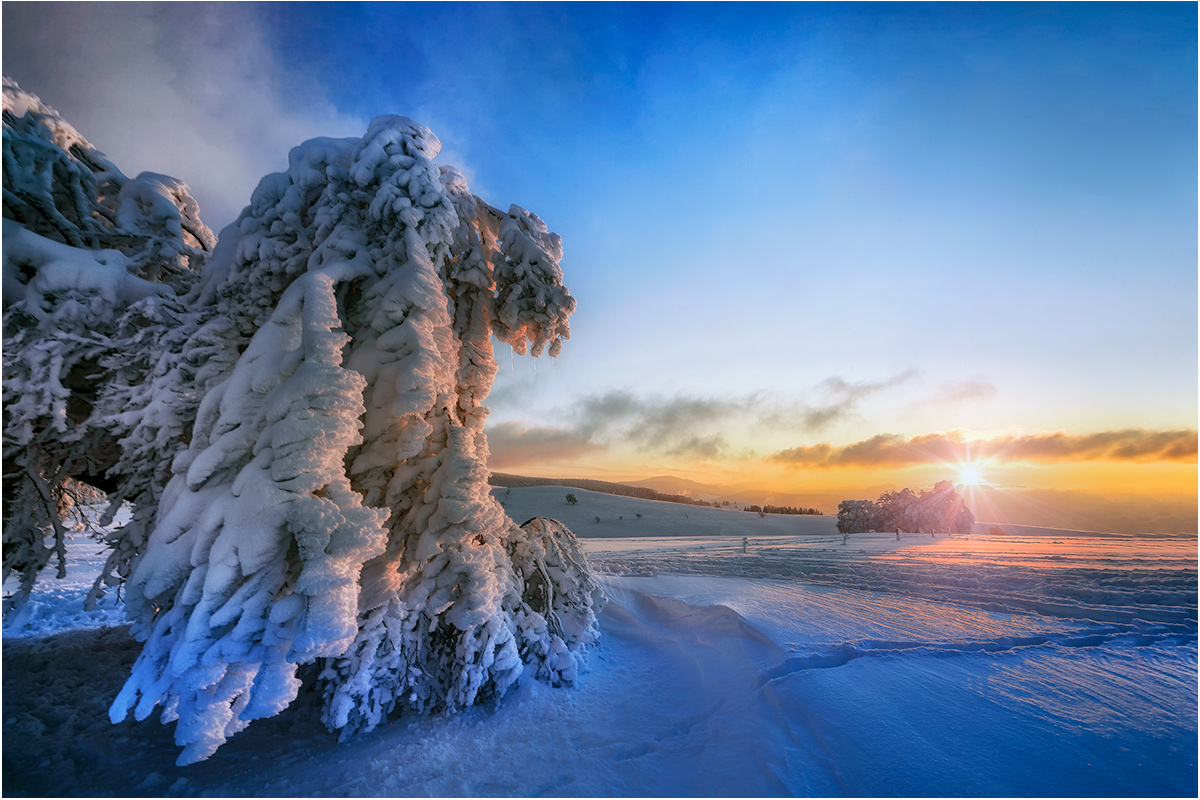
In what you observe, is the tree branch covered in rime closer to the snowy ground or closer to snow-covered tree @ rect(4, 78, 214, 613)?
snow-covered tree @ rect(4, 78, 214, 613)

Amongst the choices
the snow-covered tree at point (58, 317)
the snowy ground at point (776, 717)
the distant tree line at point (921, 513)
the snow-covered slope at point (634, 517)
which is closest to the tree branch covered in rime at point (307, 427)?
the snow-covered tree at point (58, 317)

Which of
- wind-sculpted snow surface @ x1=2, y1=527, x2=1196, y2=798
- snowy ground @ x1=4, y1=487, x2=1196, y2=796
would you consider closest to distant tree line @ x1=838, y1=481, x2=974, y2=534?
snowy ground @ x1=4, y1=487, x2=1196, y2=796

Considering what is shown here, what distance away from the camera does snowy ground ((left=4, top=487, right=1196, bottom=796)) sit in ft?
10.8

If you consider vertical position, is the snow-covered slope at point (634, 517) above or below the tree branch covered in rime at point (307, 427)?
below

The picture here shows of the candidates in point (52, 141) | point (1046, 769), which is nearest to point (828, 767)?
point (1046, 769)

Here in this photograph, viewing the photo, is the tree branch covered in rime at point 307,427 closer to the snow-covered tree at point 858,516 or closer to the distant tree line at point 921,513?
the distant tree line at point 921,513

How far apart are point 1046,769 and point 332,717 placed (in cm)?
594

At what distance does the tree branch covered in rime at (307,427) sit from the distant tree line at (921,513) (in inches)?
987

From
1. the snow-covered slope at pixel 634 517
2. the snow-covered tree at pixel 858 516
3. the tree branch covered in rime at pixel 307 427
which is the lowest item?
the snow-covered slope at pixel 634 517

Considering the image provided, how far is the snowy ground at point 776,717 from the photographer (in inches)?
129

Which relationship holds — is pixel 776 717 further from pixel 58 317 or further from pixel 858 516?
pixel 858 516

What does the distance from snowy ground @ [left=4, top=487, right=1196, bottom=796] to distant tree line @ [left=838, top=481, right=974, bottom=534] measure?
1920cm

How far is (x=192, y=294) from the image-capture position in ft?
17.1

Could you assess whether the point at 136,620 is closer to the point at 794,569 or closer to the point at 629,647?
the point at 629,647
